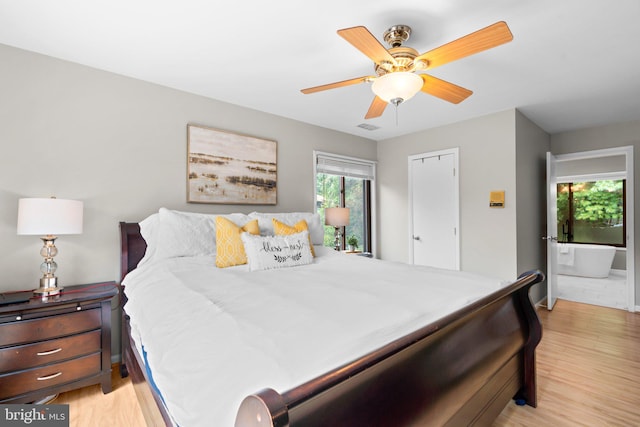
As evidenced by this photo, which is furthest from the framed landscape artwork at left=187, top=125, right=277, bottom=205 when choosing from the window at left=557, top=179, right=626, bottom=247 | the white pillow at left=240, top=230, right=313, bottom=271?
the window at left=557, top=179, right=626, bottom=247

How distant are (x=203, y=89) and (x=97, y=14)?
3.56ft

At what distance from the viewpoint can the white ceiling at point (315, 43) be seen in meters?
1.76

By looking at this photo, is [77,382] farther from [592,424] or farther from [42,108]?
[592,424]

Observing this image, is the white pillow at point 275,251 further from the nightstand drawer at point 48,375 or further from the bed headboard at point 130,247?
the nightstand drawer at point 48,375

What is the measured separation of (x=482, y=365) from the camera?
144 cm

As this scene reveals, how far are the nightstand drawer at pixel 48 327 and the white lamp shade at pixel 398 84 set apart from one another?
96.0 inches

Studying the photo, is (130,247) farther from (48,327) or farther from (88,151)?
(88,151)

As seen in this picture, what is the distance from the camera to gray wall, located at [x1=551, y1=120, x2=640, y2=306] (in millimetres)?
3828

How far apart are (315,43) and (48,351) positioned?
2.69 metres

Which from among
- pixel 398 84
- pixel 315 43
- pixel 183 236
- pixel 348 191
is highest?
pixel 315 43

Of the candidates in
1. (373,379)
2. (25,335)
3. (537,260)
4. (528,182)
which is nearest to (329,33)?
(373,379)

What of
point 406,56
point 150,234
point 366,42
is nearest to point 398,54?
point 406,56

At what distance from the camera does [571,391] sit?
2.08m

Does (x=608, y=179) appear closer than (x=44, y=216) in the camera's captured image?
No
